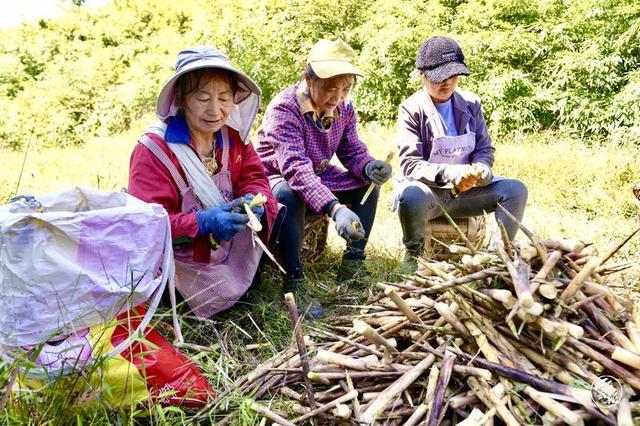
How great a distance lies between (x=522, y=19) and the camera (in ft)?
26.9

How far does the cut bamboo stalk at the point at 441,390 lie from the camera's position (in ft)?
5.20

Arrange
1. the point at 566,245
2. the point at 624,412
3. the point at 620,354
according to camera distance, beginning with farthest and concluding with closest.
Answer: the point at 566,245
the point at 620,354
the point at 624,412

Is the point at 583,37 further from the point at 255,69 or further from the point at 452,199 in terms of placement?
the point at 452,199

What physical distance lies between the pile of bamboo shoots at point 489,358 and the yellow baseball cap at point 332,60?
1.24 metres

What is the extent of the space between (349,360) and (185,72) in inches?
56.1

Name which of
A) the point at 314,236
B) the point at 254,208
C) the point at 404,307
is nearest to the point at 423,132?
the point at 314,236

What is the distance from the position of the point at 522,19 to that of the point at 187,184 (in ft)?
24.3

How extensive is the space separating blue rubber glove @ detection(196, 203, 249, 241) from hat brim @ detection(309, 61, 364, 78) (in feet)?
2.98

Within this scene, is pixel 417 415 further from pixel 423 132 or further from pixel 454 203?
pixel 423 132

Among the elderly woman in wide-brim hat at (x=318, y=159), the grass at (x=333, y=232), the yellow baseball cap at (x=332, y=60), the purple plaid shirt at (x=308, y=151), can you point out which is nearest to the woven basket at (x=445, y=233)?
the grass at (x=333, y=232)

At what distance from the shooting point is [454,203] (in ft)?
10.6

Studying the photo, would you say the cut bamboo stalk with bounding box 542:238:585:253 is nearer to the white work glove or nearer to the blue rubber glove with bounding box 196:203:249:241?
the white work glove

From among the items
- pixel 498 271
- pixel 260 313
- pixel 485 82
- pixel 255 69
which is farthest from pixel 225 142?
pixel 255 69

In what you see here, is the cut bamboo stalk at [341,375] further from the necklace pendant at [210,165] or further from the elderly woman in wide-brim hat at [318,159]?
the necklace pendant at [210,165]
